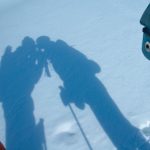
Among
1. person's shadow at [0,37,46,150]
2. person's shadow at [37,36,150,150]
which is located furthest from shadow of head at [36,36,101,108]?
person's shadow at [0,37,46,150]

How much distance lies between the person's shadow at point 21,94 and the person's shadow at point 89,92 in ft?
1.20

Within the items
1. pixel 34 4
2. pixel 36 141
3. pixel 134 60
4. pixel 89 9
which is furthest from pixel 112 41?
pixel 34 4

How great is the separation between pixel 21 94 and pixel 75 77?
98 centimetres

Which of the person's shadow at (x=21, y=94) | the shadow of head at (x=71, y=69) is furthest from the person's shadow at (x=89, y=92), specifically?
the person's shadow at (x=21, y=94)

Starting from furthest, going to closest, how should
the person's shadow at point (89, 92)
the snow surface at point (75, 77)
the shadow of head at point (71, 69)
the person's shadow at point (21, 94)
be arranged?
the shadow of head at point (71, 69) < the person's shadow at point (21, 94) < the snow surface at point (75, 77) < the person's shadow at point (89, 92)

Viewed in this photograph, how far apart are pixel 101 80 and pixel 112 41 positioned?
1.29 m

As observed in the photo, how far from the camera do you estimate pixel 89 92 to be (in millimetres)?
4426

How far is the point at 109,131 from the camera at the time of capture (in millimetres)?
3633

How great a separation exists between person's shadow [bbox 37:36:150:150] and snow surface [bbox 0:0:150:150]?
0.15 ft

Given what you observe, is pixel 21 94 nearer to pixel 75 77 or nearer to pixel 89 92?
pixel 75 77

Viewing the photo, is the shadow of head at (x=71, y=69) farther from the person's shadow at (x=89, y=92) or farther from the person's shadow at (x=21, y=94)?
the person's shadow at (x=21, y=94)

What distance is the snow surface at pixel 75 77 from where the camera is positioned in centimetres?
383

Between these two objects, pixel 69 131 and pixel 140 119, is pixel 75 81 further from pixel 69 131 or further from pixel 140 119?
pixel 140 119

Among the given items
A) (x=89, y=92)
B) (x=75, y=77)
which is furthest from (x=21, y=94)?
(x=89, y=92)
